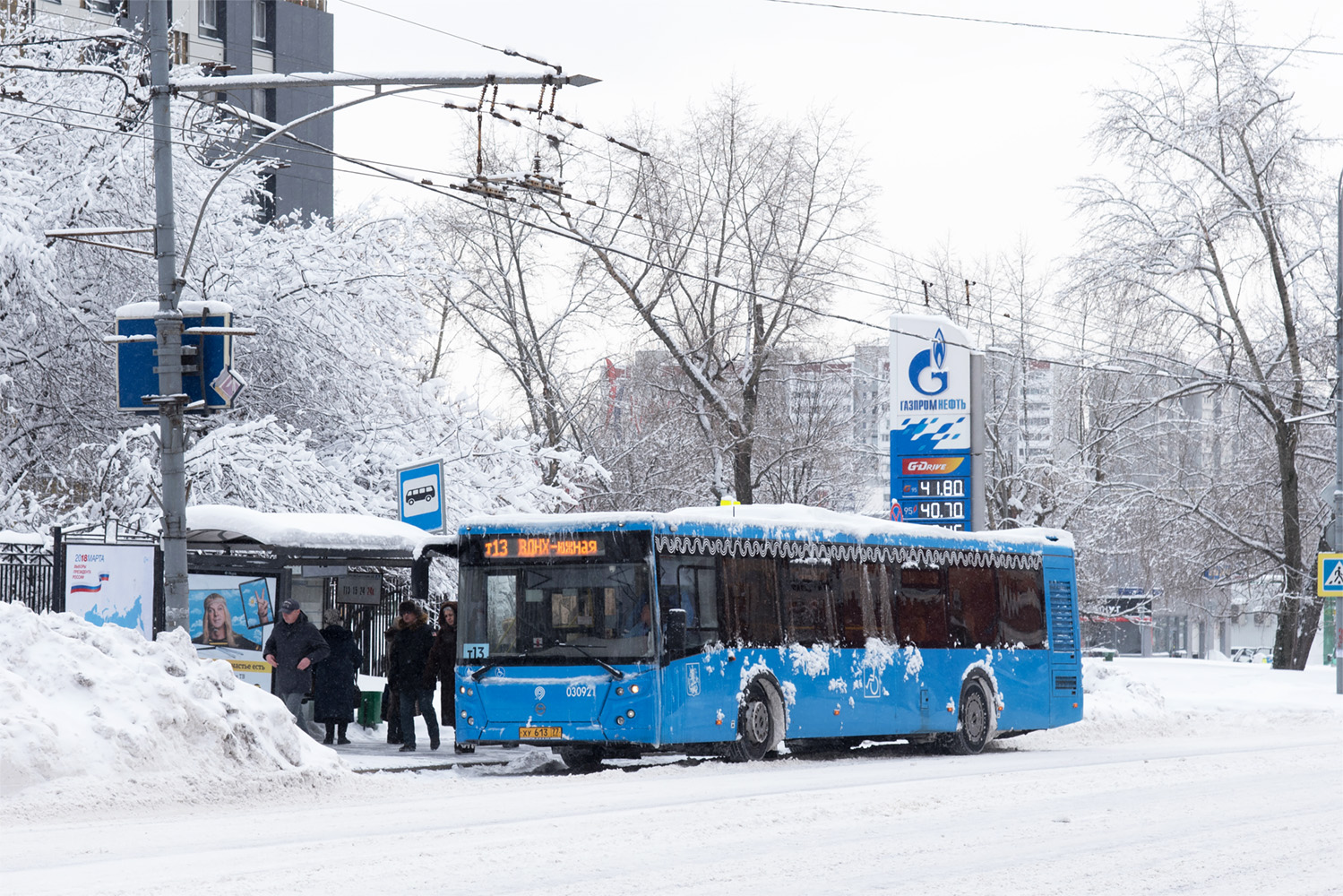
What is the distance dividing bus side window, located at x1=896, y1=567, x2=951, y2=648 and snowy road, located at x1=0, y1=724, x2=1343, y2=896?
395 cm

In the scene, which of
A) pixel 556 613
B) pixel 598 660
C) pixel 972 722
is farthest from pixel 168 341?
pixel 972 722

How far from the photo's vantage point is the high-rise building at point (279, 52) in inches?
2116

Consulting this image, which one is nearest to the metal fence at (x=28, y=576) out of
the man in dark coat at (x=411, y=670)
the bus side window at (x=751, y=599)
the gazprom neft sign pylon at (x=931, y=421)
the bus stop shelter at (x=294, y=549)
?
the bus stop shelter at (x=294, y=549)

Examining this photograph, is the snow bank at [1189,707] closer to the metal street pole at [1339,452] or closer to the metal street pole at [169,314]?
the metal street pole at [1339,452]

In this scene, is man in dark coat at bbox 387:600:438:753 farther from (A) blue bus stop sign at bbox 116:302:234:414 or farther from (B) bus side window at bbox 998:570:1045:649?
(B) bus side window at bbox 998:570:1045:649

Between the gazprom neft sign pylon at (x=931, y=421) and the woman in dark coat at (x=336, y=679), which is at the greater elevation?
the gazprom neft sign pylon at (x=931, y=421)

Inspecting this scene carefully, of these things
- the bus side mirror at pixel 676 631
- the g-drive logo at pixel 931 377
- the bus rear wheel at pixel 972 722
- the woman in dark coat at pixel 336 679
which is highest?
the g-drive logo at pixel 931 377

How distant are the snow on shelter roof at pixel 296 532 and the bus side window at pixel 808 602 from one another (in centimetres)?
349

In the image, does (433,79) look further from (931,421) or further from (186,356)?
(931,421)

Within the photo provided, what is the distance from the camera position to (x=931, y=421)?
32.7 metres

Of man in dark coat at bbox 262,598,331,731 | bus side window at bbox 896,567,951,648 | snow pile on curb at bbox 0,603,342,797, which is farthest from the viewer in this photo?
bus side window at bbox 896,567,951,648

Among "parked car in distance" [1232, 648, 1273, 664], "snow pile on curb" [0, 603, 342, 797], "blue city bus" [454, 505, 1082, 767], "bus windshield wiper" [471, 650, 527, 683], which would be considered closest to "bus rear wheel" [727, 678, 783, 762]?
"blue city bus" [454, 505, 1082, 767]

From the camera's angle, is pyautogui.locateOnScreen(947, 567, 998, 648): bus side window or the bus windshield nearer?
the bus windshield

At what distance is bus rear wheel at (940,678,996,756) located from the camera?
21.0m
